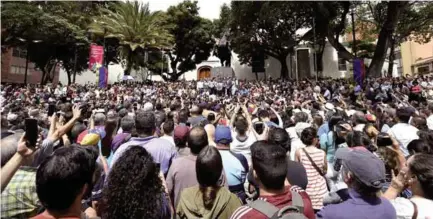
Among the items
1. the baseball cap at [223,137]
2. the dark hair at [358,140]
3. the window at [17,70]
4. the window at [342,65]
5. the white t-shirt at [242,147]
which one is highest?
the window at [17,70]

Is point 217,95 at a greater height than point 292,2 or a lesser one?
lesser

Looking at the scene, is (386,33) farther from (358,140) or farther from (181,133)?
(181,133)

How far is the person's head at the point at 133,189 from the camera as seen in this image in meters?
1.77

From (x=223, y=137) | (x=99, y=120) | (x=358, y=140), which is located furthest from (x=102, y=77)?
(x=358, y=140)

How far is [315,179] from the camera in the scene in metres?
3.34

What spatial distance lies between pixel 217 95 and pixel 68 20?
24.2m

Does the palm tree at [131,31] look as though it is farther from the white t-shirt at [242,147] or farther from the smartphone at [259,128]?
the white t-shirt at [242,147]

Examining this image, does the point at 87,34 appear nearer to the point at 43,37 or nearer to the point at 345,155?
the point at 43,37

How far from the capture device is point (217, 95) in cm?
2089

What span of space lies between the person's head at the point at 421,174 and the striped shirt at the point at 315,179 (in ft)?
4.03


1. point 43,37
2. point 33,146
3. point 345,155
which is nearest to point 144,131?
point 33,146

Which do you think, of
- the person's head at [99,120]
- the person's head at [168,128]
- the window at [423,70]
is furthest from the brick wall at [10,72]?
the window at [423,70]

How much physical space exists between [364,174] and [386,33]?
22.5m

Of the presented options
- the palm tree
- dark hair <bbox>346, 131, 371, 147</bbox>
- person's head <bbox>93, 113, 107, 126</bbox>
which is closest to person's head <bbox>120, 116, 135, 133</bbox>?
person's head <bbox>93, 113, 107, 126</bbox>
